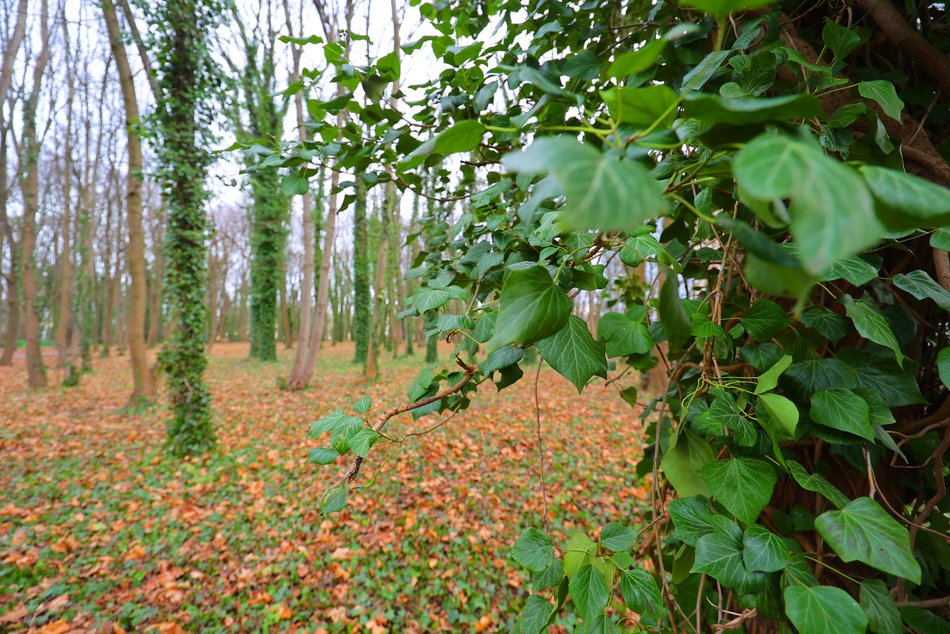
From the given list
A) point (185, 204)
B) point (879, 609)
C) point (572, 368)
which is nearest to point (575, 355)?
point (572, 368)

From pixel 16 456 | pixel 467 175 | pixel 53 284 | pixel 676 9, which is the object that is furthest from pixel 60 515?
pixel 53 284

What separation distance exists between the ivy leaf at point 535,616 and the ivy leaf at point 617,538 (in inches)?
9.2

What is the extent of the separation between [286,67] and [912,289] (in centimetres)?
1128

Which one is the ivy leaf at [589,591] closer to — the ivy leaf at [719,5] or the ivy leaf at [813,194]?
the ivy leaf at [813,194]

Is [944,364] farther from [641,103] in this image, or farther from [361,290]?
[361,290]

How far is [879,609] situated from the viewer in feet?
2.55

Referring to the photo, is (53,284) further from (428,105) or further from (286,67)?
(428,105)

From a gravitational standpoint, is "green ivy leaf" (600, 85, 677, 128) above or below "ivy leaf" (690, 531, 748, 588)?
above

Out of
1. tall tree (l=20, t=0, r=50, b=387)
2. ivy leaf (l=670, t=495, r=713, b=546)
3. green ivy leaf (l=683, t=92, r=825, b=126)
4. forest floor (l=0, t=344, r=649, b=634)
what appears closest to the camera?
green ivy leaf (l=683, t=92, r=825, b=126)

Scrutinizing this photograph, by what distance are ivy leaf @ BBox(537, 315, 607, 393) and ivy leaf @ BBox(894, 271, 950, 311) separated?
0.65m

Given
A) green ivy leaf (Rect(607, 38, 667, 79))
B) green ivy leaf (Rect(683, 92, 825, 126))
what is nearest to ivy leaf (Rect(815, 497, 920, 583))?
green ivy leaf (Rect(683, 92, 825, 126))

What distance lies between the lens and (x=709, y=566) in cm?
75

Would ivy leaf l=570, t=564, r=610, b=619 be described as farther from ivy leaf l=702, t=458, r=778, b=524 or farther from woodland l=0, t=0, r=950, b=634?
ivy leaf l=702, t=458, r=778, b=524

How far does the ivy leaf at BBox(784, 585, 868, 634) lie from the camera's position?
0.61 m
